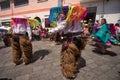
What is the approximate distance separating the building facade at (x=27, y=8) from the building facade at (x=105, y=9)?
1.37 metres

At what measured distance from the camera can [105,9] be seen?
33.1ft

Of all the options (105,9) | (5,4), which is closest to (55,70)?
(105,9)

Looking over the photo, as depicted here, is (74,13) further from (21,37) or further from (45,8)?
(45,8)

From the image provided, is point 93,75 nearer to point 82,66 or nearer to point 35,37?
point 82,66

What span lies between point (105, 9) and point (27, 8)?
372 inches

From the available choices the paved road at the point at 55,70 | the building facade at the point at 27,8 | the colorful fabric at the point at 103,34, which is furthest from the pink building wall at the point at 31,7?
the paved road at the point at 55,70

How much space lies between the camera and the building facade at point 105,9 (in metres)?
9.61

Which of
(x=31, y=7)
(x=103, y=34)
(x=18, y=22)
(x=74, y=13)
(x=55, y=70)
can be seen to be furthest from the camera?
(x=31, y=7)

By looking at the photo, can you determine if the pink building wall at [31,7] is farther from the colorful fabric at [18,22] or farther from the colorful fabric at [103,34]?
the colorful fabric at [18,22]

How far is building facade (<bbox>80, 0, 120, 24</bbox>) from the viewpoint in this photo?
961cm

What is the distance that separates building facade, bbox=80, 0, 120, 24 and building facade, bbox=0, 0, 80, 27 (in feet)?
4.49

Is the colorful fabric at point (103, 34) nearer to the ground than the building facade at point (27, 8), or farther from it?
nearer to the ground

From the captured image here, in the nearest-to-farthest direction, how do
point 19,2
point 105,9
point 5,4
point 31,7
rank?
point 105,9
point 31,7
point 19,2
point 5,4

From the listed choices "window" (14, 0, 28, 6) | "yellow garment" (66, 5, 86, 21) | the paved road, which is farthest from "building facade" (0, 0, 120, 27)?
"yellow garment" (66, 5, 86, 21)
